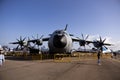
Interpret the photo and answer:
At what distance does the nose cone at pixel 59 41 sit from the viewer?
24.7 m

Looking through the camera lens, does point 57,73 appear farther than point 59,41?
No

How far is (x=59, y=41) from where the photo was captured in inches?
970

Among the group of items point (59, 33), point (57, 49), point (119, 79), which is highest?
point (59, 33)

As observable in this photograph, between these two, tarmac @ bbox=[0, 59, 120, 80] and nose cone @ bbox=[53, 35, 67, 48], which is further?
nose cone @ bbox=[53, 35, 67, 48]

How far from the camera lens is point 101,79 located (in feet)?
30.7

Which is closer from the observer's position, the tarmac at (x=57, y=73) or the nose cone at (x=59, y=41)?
the tarmac at (x=57, y=73)

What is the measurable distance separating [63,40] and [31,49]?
85.7 ft

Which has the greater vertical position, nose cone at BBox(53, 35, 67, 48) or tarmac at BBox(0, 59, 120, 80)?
nose cone at BBox(53, 35, 67, 48)

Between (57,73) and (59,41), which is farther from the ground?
(59,41)

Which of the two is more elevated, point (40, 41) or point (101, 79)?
point (40, 41)

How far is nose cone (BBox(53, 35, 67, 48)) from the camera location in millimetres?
24656

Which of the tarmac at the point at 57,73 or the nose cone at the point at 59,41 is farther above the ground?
the nose cone at the point at 59,41

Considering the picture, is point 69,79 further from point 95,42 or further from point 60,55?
point 95,42

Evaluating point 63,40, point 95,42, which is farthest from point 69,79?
point 95,42
